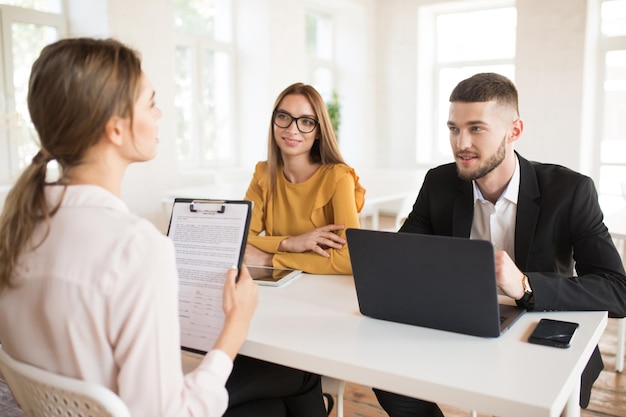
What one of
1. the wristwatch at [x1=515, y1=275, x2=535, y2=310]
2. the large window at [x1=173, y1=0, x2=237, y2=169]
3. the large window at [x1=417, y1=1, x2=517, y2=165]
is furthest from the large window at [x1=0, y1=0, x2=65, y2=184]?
the large window at [x1=417, y1=1, x2=517, y2=165]

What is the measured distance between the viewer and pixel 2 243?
920mm

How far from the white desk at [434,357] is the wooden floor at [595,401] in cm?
114

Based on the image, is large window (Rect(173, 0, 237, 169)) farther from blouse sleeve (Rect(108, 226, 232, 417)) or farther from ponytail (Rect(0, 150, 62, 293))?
blouse sleeve (Rect(108, 226, 232, 417))

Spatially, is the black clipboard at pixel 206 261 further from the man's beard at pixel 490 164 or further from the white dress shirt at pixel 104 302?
the man's beard at pixel 490 164

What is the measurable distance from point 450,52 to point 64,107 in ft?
23.2

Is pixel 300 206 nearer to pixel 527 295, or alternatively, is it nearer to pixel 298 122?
pixel 298 122

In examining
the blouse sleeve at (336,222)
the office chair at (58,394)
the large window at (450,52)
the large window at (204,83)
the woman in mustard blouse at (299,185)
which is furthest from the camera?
the large window at (450,52)

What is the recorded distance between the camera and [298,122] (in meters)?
2.09

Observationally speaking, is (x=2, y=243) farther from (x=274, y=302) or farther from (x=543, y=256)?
(x=543, y=256)

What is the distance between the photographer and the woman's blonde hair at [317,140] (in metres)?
2.11

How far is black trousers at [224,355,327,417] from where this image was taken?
4.73ft

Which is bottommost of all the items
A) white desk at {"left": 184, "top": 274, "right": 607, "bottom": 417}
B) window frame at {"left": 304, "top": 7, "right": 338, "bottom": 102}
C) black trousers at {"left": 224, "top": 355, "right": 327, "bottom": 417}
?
black trousers at {"left": 224, "top": 355, "right": 327, "bottom": 417}

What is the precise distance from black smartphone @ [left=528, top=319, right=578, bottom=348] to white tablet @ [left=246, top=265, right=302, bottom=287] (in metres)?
0.72

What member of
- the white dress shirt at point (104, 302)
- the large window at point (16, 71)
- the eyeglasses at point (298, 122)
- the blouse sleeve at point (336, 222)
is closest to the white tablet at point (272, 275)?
the blouse sleeve at point (336, 222)
